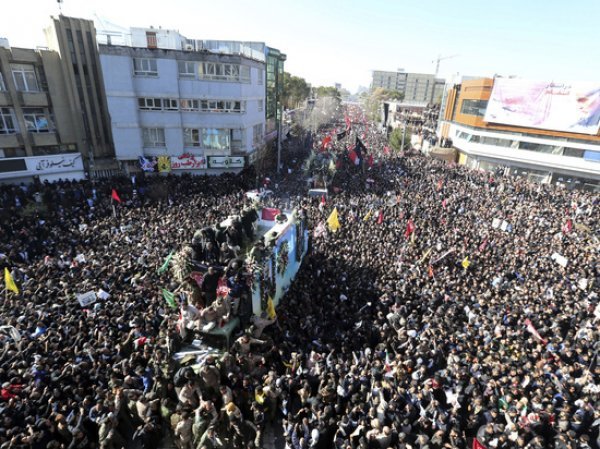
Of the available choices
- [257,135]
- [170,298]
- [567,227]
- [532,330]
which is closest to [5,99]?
[257,135]

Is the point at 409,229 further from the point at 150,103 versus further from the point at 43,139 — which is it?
the point at 43,139

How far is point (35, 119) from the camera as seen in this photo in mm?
25609

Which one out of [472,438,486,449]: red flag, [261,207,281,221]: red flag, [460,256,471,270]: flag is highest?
[261,207,281,221]: red flag

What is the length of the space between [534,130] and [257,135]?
28403 mm

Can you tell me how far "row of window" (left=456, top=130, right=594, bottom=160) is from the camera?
110ft

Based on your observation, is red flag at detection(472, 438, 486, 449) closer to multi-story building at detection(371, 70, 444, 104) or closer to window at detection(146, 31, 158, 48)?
window at detection(146, 31, 158, 48)

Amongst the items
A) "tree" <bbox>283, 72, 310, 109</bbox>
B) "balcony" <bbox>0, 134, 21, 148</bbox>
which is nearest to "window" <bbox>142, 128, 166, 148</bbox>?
"balcony" <bbox>0, 134, 21, 148</bbox>

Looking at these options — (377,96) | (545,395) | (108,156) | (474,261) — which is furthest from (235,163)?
(377,96)

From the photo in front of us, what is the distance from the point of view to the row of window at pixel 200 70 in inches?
1031

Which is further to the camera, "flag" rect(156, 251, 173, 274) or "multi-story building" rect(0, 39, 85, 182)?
"multi-story building" rect(0, 39, 85, 182)

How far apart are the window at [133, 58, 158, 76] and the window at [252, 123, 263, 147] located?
951 centimetres

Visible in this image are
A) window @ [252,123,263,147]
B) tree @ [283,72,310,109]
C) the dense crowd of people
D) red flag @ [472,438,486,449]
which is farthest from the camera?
tree @ [283,72,310,109]

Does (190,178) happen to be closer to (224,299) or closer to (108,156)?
(108,156)

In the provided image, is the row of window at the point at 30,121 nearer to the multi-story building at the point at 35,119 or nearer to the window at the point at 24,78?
the multi-story building at the point at 35,119
